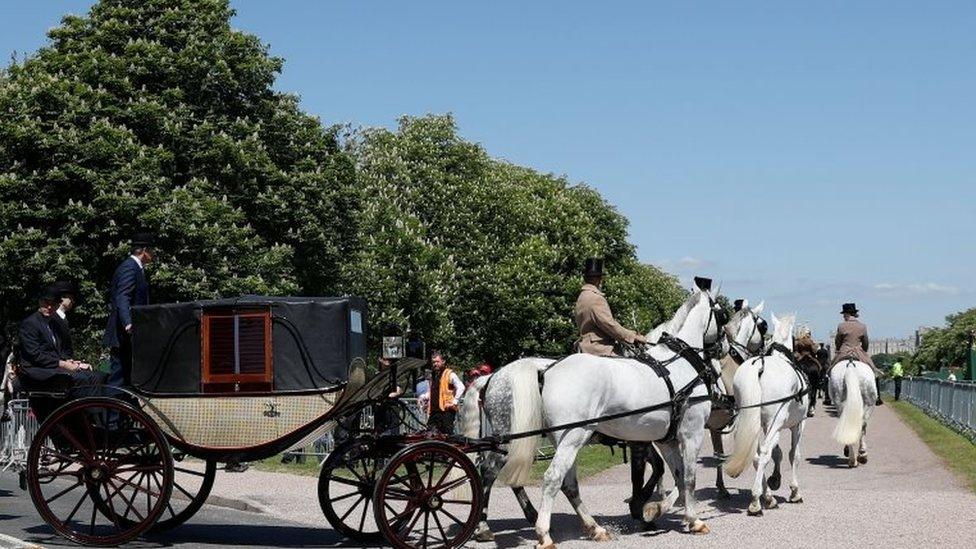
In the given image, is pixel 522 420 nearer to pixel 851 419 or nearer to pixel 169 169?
pixel 851 419

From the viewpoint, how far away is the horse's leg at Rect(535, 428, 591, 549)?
39.2 ft

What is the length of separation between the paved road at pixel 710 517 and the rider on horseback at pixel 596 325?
6.17ft

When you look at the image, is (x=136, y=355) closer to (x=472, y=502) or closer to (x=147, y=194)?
(x=472, y=502)

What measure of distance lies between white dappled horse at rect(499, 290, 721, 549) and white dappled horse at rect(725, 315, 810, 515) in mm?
996

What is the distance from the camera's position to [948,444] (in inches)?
1021

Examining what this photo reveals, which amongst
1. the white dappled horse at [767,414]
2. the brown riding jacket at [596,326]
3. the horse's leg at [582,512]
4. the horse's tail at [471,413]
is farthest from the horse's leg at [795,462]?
the horse's tail at [471,413]

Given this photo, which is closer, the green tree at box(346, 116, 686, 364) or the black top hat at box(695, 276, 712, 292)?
the black top hat at box(695, 276, 712, 292)

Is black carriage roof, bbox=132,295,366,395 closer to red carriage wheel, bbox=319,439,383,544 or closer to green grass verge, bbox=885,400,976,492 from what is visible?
red carriage wheel, bbox=319,439,383,544

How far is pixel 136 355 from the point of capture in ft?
39.7

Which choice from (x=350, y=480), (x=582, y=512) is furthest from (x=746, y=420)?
(x=350, y=480)

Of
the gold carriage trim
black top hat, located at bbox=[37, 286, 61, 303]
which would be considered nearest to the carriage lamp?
the gold carriage trim

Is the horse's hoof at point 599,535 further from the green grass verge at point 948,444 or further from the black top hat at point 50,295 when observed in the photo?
the green grass verge at point 948,444

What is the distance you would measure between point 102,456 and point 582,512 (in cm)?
450

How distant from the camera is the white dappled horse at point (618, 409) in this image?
12391 millimetres
